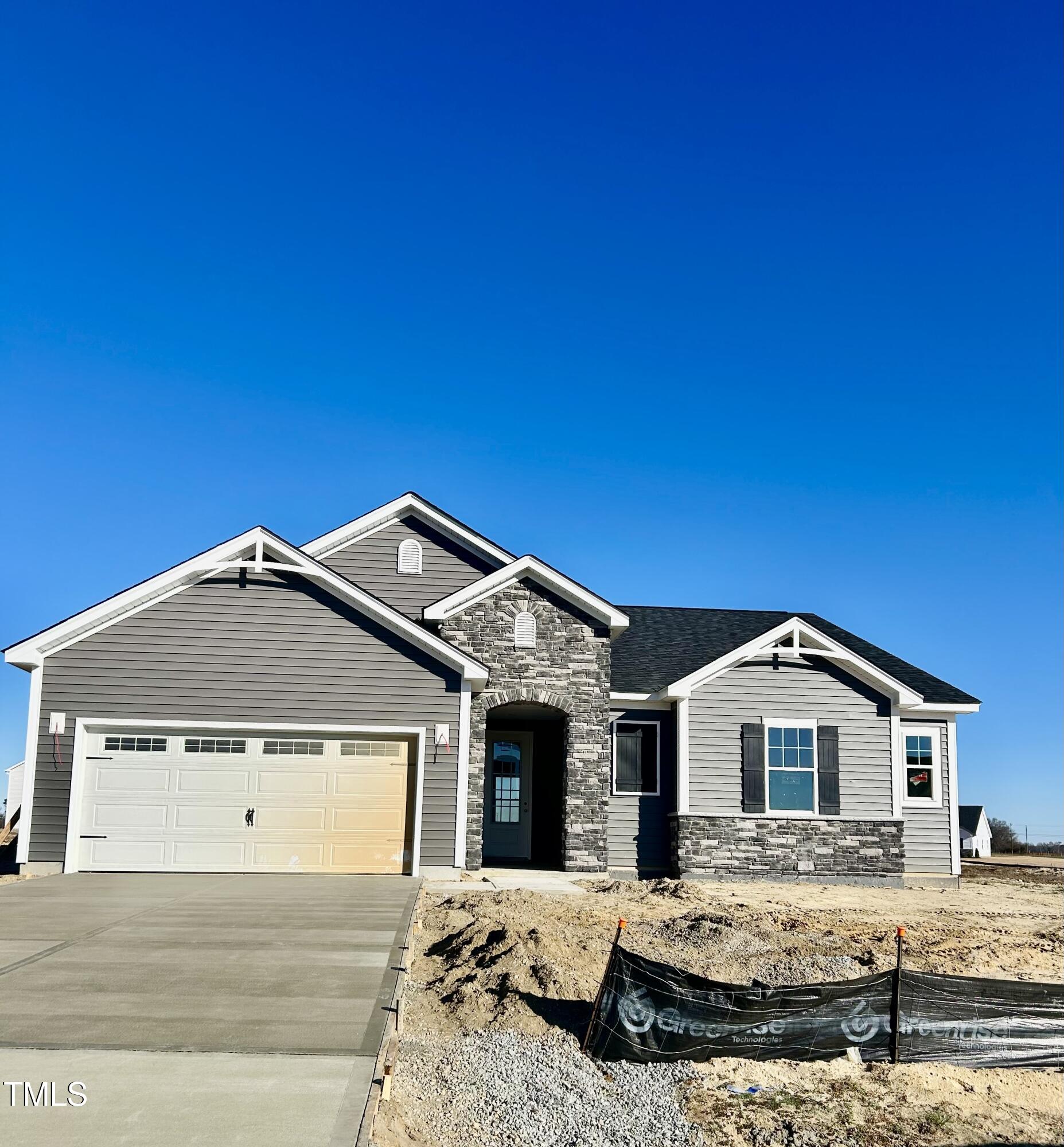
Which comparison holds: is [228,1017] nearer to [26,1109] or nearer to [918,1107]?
[26,1109]

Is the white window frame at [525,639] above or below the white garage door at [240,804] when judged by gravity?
above

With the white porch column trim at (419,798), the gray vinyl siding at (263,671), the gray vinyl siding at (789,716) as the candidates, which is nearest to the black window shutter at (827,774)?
the gray vinyl siding at (789,716)

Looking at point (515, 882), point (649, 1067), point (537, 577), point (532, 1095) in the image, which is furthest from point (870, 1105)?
point (537, 577)

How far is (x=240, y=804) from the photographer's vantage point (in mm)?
16609

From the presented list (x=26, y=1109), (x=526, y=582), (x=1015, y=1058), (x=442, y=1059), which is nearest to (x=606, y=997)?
(x=442, y=1059)

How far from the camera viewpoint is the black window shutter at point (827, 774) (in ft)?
64.2

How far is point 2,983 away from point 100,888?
6.41 meters

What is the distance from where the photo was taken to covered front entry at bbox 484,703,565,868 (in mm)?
21438

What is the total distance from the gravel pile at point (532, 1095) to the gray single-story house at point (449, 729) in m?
9.35

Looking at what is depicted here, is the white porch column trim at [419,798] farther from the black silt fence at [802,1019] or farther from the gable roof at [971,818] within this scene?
the gable roof at [971,818]

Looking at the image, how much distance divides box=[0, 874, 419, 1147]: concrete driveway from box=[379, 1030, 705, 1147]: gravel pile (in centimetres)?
43

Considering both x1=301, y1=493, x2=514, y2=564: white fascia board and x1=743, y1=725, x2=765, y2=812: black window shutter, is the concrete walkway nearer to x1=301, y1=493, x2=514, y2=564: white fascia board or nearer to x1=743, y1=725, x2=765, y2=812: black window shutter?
x1=743, y1=725, x2=765, y2=812: black window shutter

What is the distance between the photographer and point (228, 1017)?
23.9 feet

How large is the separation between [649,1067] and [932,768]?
14790mm
